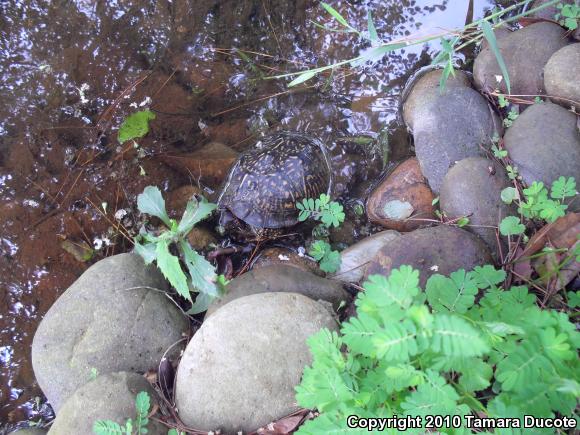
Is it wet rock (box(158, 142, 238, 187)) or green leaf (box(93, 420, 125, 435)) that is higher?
wet rock (box(158, 142, 238, 187))

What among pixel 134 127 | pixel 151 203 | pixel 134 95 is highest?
pixel 134 95

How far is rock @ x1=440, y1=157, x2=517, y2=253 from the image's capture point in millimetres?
2965

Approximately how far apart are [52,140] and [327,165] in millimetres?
2278

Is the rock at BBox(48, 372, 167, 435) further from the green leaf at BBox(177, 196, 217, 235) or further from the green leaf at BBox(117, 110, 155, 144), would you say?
the green leaf at BBox(117, 110, 155, 144)

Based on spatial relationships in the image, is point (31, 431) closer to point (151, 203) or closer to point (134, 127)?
point (151, 203)

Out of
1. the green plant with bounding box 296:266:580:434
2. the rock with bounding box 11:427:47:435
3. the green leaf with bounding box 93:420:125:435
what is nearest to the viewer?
the green plant with bounding box 296:266:580:434

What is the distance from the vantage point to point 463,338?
1394mm

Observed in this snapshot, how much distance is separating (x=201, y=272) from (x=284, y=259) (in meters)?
0.86

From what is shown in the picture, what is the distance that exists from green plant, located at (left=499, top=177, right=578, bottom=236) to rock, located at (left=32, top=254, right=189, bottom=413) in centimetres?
216

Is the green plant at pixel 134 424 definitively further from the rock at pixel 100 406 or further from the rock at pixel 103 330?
the rock at pixel 103 330

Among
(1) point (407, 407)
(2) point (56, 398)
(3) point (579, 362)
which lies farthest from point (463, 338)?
(2) point (56, 398)

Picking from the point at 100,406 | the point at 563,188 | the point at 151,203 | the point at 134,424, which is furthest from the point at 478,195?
the point at 100,406

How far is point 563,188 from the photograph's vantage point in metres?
2.71

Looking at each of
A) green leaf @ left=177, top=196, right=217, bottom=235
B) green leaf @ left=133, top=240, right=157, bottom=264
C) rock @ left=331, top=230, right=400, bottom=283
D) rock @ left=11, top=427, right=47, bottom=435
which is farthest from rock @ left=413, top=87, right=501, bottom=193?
rock @ left=11, top=427, right=47, bottom=435
